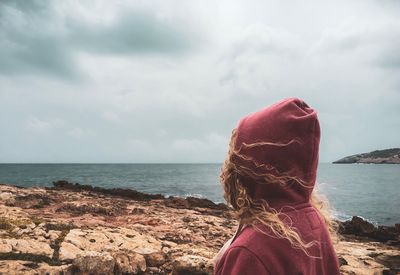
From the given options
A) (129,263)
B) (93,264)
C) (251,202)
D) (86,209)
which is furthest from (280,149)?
(86,209)

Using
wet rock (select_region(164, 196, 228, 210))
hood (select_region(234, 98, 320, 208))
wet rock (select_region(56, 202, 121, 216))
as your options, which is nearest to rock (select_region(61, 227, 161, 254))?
wet rock (select_region(56, 202, 121, 216))

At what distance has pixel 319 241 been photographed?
2092 millimetres

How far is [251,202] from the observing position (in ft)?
6.63

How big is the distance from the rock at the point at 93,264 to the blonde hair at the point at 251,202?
430 centimetres

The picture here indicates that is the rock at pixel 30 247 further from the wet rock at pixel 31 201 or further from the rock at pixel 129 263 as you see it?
the wet rock at pixel 31 201

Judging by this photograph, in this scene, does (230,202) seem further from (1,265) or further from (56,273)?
(1,265)

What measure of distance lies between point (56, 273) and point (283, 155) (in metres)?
4.78

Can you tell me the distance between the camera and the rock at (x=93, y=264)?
5559mm

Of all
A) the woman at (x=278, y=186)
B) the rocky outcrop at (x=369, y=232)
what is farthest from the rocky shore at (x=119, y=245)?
the rocky outcrop at (x=369, y=232)

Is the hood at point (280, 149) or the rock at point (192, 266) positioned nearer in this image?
the hood at point (280, 149)

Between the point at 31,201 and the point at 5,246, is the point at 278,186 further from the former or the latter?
the point at 31,201

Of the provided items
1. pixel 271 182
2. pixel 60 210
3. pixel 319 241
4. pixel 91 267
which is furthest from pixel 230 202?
pixel 60 210

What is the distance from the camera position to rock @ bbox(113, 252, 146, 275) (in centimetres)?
591

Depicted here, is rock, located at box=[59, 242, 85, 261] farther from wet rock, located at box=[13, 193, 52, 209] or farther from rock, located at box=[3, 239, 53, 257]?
wet rock, located at box=[13, 193, 52, 209]
